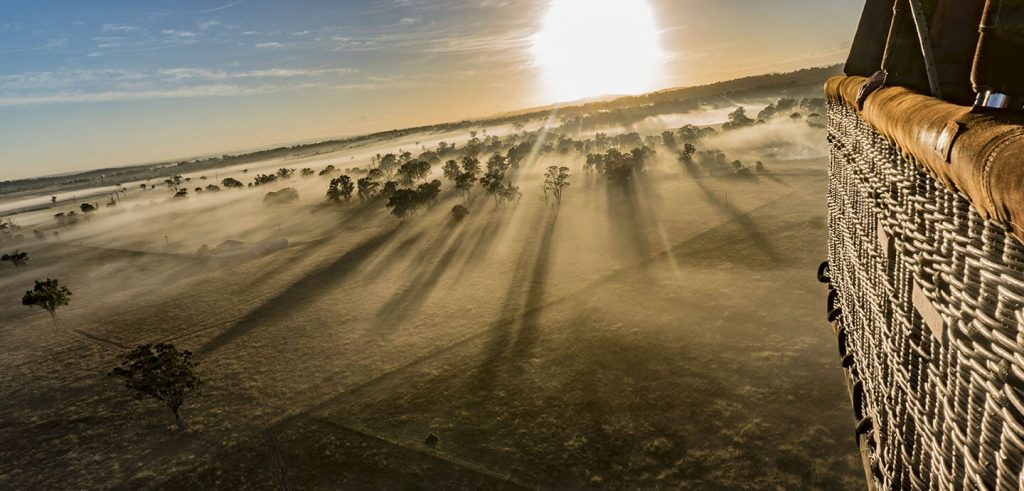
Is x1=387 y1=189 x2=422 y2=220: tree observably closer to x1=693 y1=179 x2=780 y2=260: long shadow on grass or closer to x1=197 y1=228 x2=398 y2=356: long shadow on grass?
x1=197 y1=228 x2=398 y2=356: long shadow on grass

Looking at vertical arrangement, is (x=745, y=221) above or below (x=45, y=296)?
below

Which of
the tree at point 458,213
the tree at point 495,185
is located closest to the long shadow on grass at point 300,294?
the tree at point 458,213

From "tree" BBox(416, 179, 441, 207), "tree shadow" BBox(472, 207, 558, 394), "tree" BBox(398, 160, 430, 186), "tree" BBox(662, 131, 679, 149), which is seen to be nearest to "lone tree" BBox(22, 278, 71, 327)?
"tree shadow" BBox(472, 207, 558, 394)

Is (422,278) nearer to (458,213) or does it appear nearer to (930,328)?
(458,213)

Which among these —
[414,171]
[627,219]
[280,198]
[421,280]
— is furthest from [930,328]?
[280,198]

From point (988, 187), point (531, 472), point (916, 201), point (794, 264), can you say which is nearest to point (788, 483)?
point (531, 472)

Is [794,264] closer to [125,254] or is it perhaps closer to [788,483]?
[788,483]

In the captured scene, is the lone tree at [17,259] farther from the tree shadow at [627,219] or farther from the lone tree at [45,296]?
the tree shadow at [627,219]
